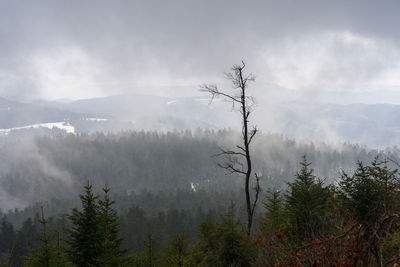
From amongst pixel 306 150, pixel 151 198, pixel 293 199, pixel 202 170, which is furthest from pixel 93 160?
pixel 293 199

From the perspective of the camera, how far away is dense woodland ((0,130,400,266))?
23.0 feet

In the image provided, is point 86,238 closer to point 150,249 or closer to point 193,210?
point 150,249

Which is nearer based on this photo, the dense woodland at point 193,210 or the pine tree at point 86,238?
the dense woodland at point 193,210

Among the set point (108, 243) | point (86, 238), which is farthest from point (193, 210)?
point (108, 243)

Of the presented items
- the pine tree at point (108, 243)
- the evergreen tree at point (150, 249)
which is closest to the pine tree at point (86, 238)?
the pine tree at point (108, 243)

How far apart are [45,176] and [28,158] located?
124ft

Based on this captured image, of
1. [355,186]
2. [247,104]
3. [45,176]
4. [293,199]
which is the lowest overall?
[45,176]

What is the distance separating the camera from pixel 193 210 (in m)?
79.1

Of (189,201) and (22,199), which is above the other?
(189,201)

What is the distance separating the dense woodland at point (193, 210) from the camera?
7.00m

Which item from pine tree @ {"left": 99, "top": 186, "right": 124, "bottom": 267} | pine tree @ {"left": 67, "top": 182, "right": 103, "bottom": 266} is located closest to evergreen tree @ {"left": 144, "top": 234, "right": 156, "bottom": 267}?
pine tree @ {"left": 99, "top": 186, "right": 124, "bottom": 267}

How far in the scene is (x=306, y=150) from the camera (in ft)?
637

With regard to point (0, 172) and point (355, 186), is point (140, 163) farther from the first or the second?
point (355, 186)

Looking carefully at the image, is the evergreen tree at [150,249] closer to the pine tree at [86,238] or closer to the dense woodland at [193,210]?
the dense woodland at [193,210]
